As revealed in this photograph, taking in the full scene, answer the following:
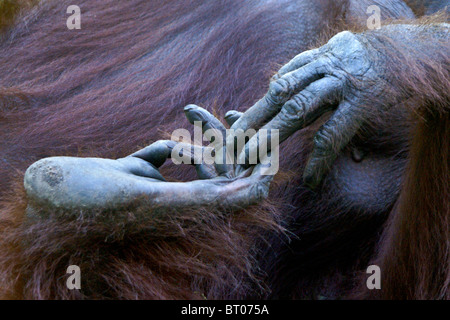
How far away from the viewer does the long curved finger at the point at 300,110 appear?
1111 millimetres

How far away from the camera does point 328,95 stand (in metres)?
1.19

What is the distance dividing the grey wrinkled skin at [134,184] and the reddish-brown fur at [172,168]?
3 centimetres

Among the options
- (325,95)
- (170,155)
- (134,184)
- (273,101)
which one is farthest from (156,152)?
(325,95)

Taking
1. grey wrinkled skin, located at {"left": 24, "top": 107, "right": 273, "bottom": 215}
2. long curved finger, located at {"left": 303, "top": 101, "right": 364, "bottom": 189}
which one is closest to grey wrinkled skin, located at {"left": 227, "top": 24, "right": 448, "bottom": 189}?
long curved finger, located at {"left": 303, "top": 101, "right": 364, "bottom": 189}

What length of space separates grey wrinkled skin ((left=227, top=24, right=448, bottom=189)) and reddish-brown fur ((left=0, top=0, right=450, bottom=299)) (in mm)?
80

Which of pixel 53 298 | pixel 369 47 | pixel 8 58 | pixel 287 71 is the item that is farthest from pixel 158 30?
pixel 53 298

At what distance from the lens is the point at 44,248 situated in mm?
1038

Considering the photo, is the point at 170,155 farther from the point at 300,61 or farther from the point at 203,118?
the point at 300,61

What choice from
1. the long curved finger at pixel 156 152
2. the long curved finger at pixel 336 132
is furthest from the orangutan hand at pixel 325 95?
the long curved finger at pixel 156 152

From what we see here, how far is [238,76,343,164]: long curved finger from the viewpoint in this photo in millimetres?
1111

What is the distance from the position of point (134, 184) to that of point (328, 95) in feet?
1.45

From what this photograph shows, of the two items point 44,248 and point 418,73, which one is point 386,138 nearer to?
point 418,73

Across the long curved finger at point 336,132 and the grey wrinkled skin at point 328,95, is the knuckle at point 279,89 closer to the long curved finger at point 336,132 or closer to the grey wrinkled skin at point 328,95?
the grey wrinkled skin at point 328,95

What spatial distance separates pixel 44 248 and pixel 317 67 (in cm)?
64
